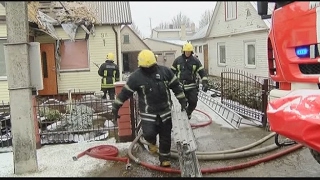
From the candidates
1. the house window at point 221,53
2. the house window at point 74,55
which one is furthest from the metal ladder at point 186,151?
the house window at point 221,53

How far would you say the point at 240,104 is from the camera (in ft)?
27.1

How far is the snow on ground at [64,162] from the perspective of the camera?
4.45 meters

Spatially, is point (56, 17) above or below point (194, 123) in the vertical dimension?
above

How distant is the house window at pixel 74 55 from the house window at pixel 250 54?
24.7 ft

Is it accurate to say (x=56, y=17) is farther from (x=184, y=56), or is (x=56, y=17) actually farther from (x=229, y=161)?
(x=229, y=161)

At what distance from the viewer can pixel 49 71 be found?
11844 millimetres

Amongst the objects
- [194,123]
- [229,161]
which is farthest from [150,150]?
[194,123]

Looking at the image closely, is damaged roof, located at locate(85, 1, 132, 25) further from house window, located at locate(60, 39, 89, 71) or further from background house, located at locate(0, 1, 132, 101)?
house window, located at locate(60, 39, 89, 71)

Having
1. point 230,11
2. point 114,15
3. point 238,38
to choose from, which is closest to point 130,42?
point 230,11

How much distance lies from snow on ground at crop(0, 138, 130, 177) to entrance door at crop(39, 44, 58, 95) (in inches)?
260

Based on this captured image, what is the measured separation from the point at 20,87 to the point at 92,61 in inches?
311

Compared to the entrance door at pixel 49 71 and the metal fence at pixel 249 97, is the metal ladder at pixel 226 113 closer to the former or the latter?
the metal fence at pixel 249 97

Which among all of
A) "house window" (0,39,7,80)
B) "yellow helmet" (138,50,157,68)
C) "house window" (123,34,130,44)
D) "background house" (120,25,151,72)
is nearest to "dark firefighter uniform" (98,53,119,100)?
"house window" (0,39,7,80)

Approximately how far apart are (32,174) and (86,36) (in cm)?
832
